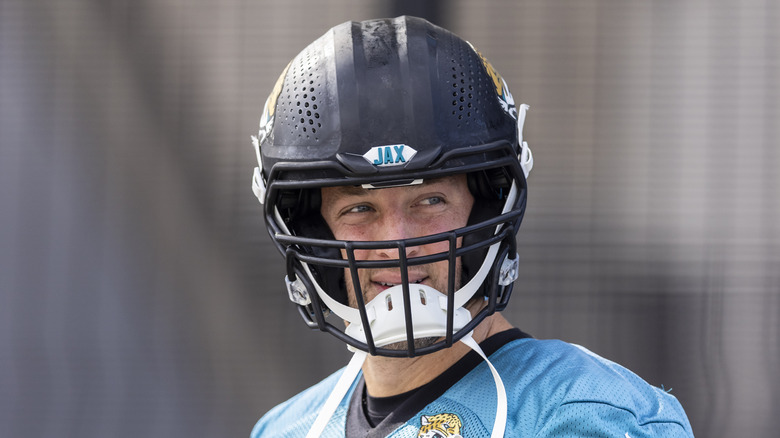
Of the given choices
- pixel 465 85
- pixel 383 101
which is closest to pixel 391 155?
pixel 383 101

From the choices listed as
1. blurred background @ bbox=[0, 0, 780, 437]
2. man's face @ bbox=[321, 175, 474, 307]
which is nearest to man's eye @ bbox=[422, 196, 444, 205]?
man's face @ bbox=[321, 175, 474, 307]

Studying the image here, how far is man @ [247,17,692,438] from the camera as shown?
4.61 ft

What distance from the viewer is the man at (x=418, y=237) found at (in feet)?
4.61

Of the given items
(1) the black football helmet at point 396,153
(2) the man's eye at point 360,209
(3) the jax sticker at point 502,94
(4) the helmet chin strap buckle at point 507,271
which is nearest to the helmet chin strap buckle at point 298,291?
(1) the black football helmet at point 396,153

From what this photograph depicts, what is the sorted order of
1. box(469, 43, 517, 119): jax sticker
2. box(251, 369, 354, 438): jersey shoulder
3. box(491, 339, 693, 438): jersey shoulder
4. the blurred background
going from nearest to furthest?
box(491, 339, 693, 438): jersey shoulder
box(469, 43, 517, 119): jax sticker
box(251, 369, 354, 438): jersey shoulder
the blurred background

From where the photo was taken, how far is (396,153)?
1458 mm

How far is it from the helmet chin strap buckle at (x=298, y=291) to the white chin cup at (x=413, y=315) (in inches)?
9.1

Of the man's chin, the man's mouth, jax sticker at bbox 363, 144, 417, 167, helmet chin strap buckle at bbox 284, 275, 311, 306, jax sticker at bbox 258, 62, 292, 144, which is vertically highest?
jax sticker at bbox 258, 62, 292, 144

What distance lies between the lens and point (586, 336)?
11.5 ft

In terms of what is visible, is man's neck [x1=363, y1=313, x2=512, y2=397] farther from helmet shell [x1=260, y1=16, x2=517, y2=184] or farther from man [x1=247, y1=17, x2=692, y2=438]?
helmet shell [x1=260, y1=16, x2=517, y2=184]

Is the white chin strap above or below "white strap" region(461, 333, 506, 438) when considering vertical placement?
above

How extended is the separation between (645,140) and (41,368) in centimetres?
322

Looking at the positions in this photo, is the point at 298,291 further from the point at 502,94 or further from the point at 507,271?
the point at 502,94

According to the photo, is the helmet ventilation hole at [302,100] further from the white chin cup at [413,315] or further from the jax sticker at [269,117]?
the white chin cup at [413,315]
